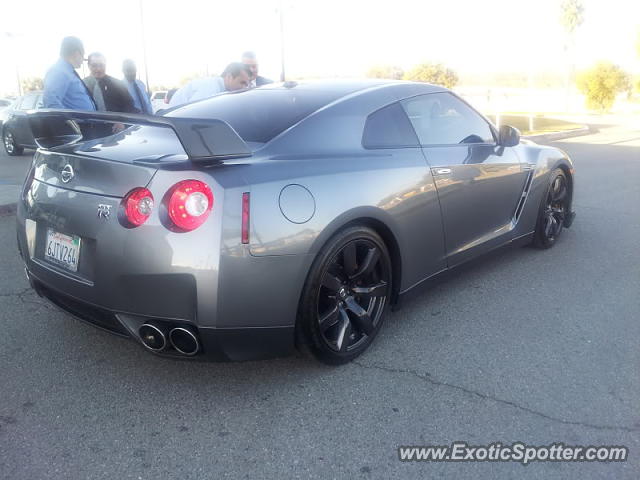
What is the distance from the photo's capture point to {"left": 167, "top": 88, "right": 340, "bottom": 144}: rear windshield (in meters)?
3.08

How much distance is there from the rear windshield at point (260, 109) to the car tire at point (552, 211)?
2.46 meters

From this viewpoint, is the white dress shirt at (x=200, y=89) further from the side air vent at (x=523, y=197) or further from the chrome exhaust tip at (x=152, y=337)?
the chrome exhaust tip at (x=152, y=337)

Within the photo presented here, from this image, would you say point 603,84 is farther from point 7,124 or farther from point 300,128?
point 300,128

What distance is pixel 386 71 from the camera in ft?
114

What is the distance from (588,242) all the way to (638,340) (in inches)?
89.0

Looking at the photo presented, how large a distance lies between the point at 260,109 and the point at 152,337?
57.1 inches

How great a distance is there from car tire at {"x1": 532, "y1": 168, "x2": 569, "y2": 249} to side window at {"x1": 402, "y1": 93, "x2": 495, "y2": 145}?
3.25ft

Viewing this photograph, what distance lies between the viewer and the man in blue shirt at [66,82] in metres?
5.83

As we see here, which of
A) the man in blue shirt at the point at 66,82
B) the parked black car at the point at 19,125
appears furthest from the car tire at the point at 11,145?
the man in blue shirt at the point at 66,82

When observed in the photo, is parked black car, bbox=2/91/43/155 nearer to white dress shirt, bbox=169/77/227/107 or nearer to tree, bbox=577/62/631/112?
white dress shirt, bbox=169/77/227/107

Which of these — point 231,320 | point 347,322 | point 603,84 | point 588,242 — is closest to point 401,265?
point 347,322

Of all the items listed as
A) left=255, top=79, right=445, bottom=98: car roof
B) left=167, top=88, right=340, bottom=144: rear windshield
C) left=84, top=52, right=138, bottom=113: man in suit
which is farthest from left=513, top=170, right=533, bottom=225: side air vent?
left=84, top=52, right=138, bottom=113: man in suit

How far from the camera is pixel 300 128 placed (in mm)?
3037

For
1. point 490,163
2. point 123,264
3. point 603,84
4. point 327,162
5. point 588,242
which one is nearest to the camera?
point 123,264
